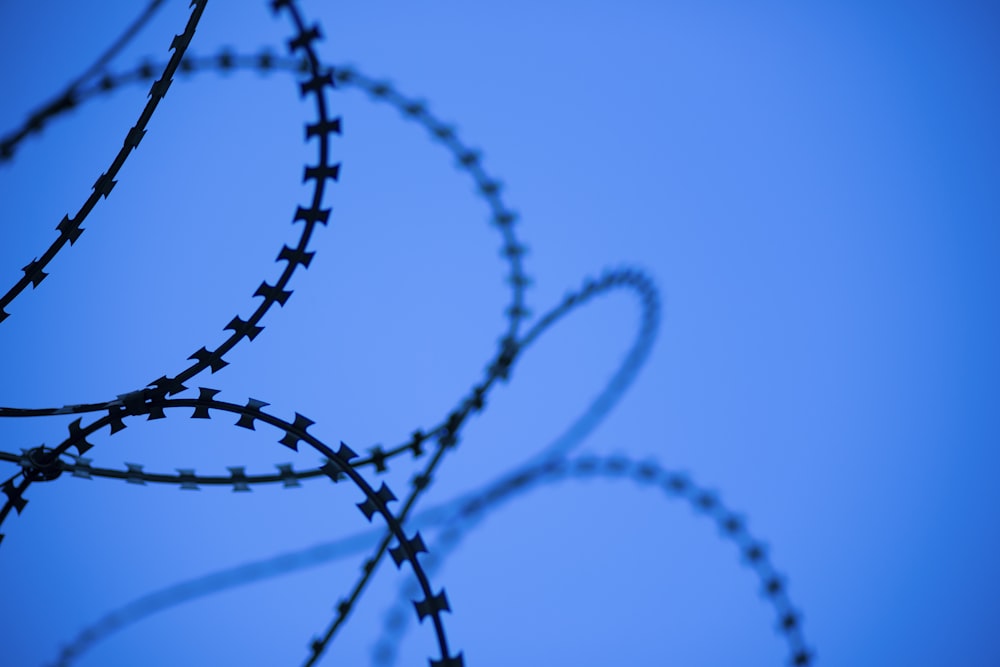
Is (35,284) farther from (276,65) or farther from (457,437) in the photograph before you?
(276,65)

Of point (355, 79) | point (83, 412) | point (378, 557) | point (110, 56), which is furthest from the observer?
point (110, 56)

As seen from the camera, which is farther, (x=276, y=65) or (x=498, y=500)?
(x=498, y=500)

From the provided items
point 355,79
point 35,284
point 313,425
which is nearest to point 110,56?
point 355,79

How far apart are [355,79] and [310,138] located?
210 centimetres

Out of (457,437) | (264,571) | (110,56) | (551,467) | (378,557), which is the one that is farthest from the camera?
(264,571)

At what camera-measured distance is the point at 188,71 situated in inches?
166

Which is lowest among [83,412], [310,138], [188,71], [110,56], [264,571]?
[83,412]

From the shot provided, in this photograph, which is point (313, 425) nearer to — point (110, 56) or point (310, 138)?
point (310, 138)

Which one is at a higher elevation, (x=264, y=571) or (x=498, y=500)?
(x=264, y=571)

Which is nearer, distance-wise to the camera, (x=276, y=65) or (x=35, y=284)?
(x=35, y=284)

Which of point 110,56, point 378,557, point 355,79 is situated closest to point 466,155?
point 355,79

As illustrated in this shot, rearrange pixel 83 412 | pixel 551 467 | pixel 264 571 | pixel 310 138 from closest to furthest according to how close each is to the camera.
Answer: pixel 310 138 → pixel 83 412 → pixel 551 467 → pixel 264 571

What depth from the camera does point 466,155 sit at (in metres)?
4.32

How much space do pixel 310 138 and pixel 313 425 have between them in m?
0.83
